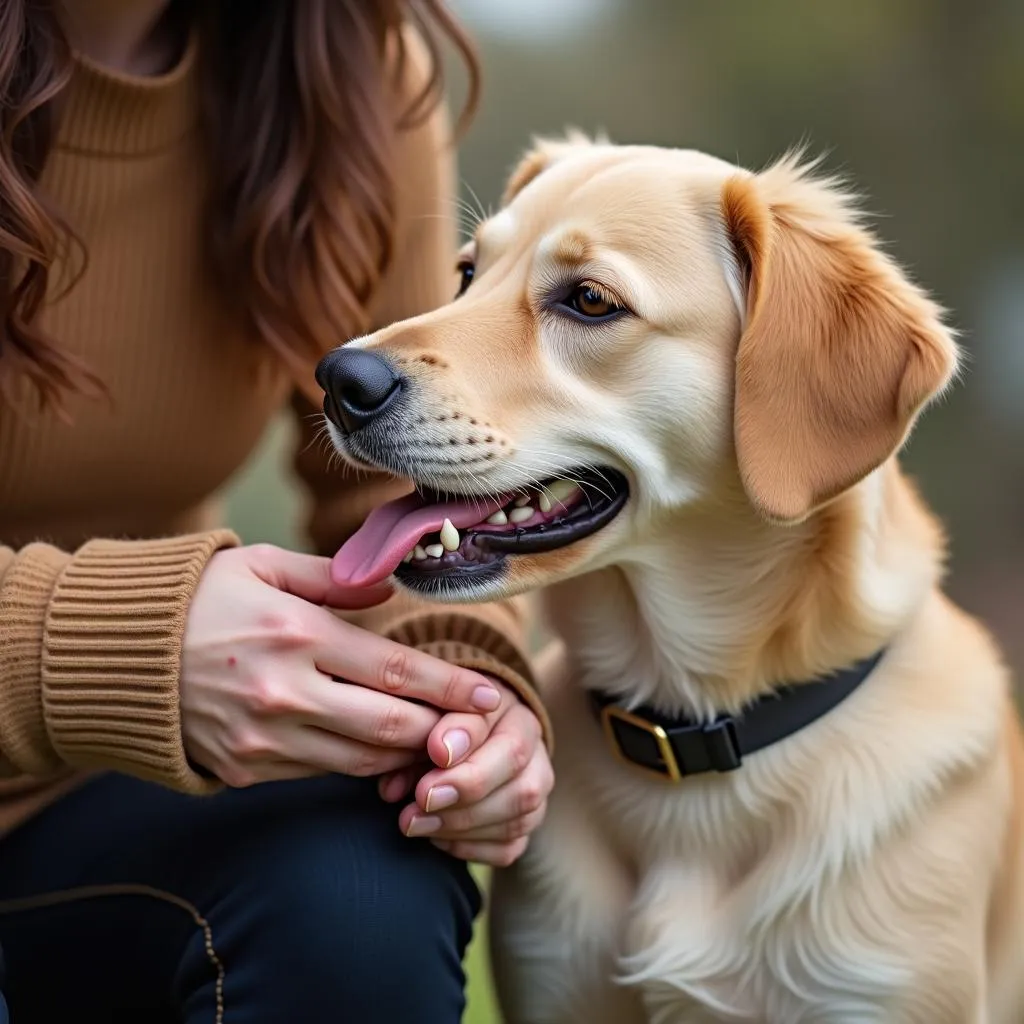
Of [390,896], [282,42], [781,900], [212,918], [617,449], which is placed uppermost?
[282,42]

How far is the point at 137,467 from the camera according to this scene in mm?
1823

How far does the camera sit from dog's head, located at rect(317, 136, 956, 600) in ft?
4.80

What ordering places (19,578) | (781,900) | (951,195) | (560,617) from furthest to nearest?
(951,195) → (560,617) → (781,900) → (19,578)

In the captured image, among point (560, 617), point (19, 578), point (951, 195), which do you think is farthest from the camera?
point (951, 195)

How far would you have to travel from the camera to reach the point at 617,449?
1492 millimetres

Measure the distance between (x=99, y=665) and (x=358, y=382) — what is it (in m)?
0.39

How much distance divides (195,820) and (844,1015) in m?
0.77

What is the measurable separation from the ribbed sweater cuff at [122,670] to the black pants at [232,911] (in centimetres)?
15

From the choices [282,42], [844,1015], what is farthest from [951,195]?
[844,1015]

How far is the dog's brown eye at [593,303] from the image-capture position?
153cm

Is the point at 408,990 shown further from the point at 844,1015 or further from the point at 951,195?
the point at 951,195

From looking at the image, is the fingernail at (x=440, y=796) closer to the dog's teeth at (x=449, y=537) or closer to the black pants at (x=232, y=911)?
the black pants at (x=232, y=911)

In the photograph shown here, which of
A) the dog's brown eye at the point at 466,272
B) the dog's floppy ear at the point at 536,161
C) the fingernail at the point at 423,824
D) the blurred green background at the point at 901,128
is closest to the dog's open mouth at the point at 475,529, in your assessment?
the fingernail at the point at 423,824

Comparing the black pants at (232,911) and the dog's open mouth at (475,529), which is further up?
the dog's open mouth at (475,529)
